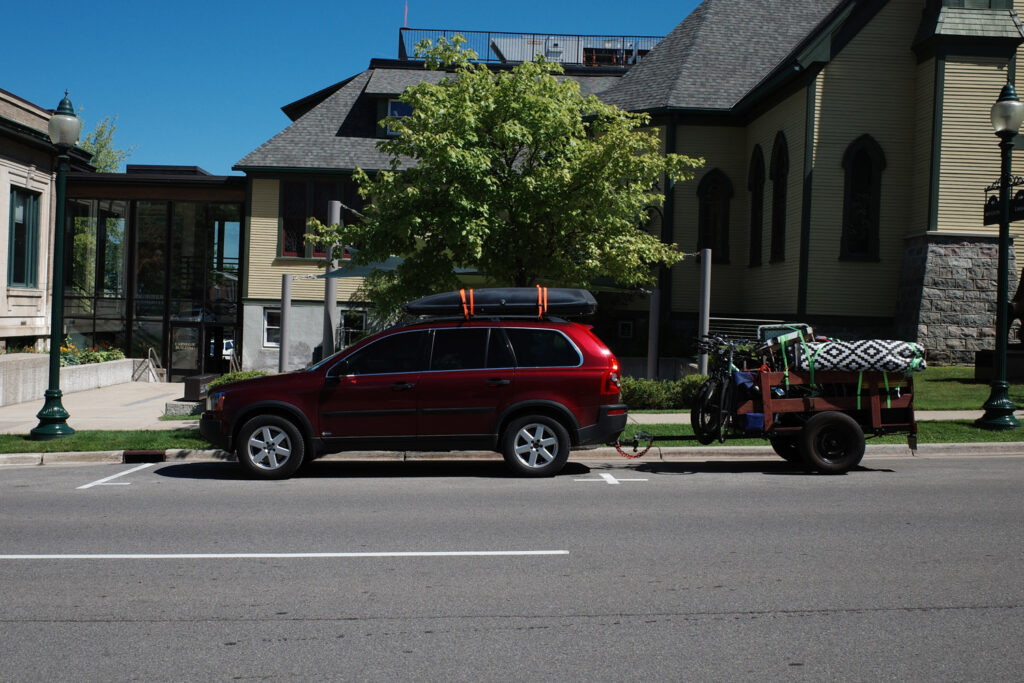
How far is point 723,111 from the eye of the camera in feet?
91.5

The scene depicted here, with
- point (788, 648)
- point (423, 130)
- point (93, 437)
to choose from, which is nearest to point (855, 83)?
point (423, 130)

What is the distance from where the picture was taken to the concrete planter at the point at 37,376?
1973 cm

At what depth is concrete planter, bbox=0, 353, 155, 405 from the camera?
19.7 meters

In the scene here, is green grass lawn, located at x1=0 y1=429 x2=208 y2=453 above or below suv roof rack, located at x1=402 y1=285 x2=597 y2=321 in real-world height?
below

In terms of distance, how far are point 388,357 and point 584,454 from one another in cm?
327

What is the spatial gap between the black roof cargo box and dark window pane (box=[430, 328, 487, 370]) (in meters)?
0.51

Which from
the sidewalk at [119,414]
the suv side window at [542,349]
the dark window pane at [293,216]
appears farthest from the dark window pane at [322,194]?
the suv side window at [542,349]

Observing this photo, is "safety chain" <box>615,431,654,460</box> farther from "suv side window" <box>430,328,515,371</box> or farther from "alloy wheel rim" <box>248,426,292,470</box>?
"alloy wheel rim" <box>248,426,292,470</box>

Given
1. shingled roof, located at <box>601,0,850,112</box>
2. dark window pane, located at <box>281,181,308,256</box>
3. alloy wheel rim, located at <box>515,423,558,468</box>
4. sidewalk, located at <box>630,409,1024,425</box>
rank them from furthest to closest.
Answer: dark window pane, located at <box>281,181,308,256</box>
shingled roof, located at <box>601,0,850,112</box>
sidewalk, located at <box>630,409,1024,425</box>
alloy wheel rim, located at <box>515,423,558,468</box>

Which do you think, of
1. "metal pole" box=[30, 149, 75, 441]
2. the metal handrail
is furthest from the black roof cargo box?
the metal handrail

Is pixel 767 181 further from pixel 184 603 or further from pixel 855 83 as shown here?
pixel 184 603

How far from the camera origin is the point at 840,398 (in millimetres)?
11016

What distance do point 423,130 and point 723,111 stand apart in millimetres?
14061

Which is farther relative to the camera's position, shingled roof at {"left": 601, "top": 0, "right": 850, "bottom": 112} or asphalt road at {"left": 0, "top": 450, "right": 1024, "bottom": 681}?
shingled roof at {"left": 601, "top": 0, "right": 850, "bottom": 112}
